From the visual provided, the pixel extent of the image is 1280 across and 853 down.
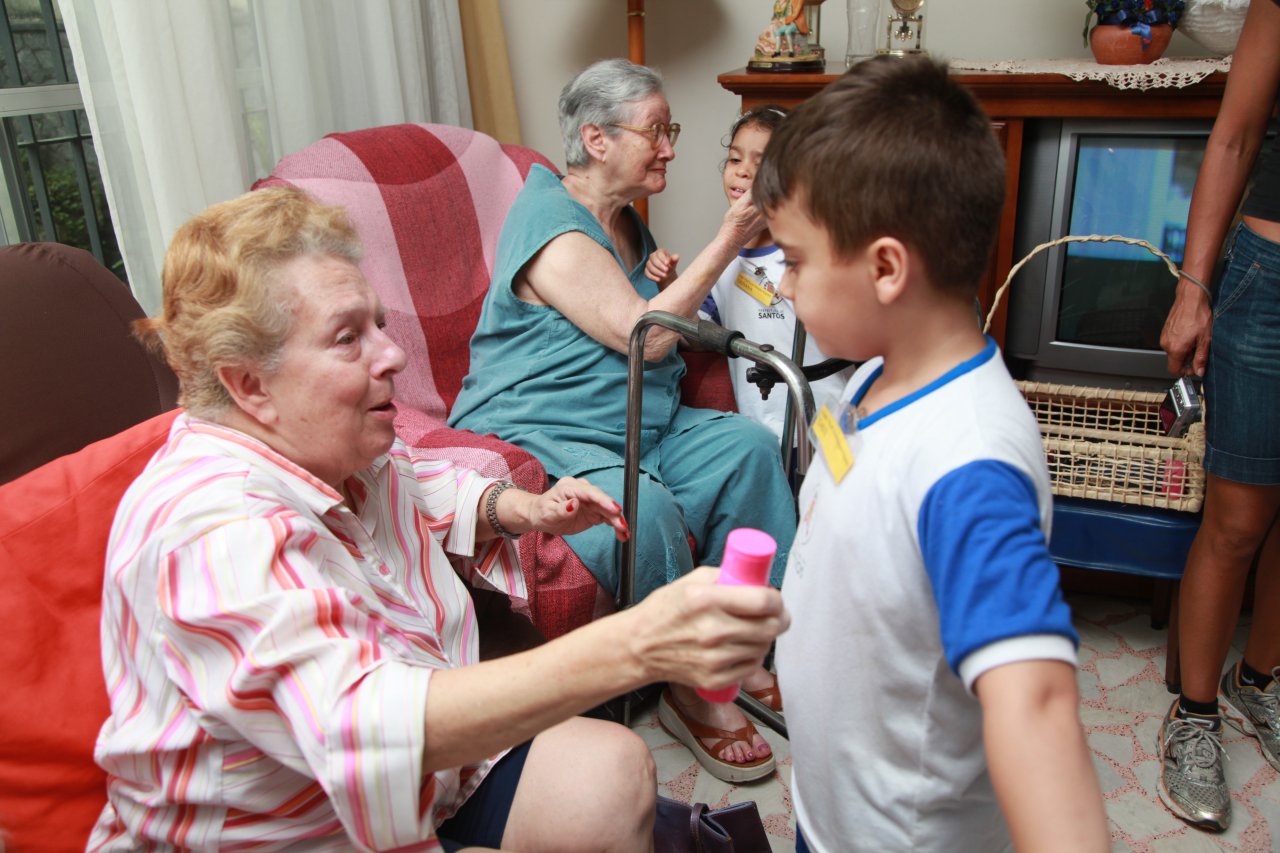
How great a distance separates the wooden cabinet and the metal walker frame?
74 centimetres

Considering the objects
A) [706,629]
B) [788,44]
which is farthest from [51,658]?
[788,44]

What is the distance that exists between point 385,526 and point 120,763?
14.8 inches

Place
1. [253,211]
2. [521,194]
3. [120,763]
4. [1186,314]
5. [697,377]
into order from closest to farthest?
[120,763], [253,211], [1186,314], [521,194], [697,377]

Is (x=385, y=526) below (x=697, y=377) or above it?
above

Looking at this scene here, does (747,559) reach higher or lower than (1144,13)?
lower

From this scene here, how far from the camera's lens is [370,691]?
2.80 feet

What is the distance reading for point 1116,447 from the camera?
6.79 feet

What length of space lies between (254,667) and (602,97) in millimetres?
1586

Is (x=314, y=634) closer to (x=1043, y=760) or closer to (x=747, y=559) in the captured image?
(x=747, y=559)

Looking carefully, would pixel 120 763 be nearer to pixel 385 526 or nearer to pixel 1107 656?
pixel 385 526

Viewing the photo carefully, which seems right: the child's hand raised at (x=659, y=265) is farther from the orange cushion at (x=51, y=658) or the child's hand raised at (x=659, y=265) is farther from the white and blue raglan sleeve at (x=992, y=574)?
the white and blue raglan sleeve at (x=992, y=574)

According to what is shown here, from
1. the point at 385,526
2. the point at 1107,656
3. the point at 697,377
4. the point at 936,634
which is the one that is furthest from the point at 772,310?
the point at 936,634

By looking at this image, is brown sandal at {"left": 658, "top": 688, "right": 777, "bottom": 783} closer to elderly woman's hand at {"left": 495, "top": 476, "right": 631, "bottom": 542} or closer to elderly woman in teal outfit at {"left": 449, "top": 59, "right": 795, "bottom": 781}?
elderly woman in teal outfit at {"left": 449, "top": 59, "right": 795, "bottom": 781}

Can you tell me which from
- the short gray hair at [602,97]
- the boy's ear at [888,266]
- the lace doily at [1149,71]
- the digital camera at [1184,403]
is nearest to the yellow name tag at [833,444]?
the boy's ear at [888,266]
